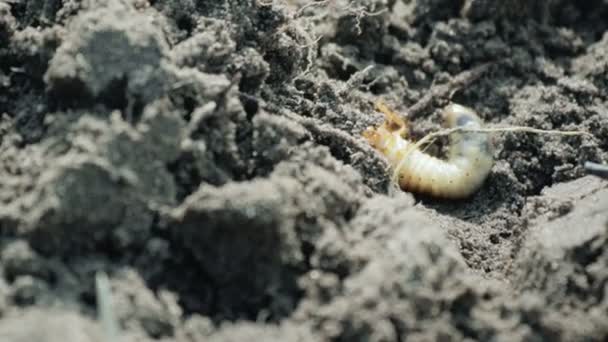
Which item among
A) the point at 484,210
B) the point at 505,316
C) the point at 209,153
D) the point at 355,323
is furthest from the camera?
the point at 484,210

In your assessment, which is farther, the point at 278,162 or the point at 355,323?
the point at 278,162

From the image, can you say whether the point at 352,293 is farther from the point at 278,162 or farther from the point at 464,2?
the point at 464,2

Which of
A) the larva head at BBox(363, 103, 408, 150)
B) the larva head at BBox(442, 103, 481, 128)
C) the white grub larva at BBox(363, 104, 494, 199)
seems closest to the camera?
the larva head at BBox(363, 103, 408, 150)

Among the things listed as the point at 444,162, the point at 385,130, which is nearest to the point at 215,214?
the point at 385,130

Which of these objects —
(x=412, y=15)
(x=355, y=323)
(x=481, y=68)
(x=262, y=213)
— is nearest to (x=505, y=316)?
(x=355, y=323)

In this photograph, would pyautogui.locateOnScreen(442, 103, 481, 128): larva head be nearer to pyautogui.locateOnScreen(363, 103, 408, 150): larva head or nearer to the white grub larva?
the white grub larva

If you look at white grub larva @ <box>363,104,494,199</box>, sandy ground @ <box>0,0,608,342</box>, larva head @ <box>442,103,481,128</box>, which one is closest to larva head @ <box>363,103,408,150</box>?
white grub larva @ <box>363,104,494,199</box>
